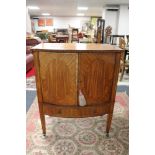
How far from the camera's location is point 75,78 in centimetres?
183

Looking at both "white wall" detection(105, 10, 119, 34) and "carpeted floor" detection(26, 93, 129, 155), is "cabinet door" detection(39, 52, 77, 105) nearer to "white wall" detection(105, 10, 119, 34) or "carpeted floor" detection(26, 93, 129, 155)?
"carpeted floor" detection(26, 93, 129, 155)

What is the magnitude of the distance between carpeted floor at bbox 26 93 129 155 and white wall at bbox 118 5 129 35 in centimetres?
740

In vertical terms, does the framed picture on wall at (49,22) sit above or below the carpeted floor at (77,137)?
above

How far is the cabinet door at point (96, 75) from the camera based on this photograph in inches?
70.8

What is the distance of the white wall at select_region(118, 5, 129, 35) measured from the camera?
8.91 metres

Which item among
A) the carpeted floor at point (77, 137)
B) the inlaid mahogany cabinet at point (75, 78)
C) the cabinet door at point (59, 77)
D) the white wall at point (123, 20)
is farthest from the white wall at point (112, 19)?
the cabinet door at point (59, 77)

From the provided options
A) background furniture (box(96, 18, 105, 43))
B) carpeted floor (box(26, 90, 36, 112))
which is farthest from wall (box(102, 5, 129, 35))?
carpeted floor (box(26, 90, 36, 112))

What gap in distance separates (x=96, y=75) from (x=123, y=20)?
8.04 metres

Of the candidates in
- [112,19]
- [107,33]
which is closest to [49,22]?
[112,19]

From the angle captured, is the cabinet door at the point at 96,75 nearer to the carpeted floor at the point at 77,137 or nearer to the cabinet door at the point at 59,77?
the cabinet door at the point at 59,77

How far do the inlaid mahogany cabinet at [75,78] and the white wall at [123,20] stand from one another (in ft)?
25.6

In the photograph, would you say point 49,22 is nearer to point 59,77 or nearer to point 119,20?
point 119,20

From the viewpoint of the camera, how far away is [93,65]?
182cm
